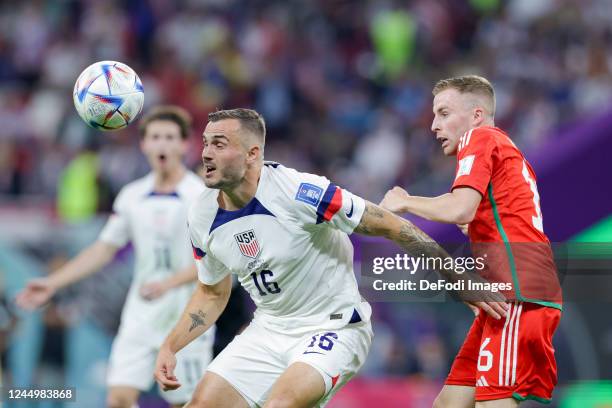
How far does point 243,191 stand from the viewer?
6.41m

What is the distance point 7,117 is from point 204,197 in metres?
11.1

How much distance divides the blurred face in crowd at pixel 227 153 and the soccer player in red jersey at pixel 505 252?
981mm

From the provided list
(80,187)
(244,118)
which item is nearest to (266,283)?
(244,118)

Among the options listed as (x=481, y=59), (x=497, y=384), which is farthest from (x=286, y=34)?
(x=497, y=384)

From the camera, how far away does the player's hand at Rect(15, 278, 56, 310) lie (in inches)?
321

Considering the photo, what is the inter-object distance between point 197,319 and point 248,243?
0.68m

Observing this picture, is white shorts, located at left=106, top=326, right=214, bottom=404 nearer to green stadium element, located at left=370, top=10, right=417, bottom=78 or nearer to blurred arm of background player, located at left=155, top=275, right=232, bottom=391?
blurred arm of background player, located at left=155, top=275, right=232, bottom=391

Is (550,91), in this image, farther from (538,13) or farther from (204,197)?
(204,197)

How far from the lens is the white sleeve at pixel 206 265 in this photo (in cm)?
659

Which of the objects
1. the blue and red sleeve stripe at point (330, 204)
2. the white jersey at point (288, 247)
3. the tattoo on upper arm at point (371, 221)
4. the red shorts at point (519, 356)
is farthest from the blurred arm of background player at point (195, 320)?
the red shorts at point (519, 356)

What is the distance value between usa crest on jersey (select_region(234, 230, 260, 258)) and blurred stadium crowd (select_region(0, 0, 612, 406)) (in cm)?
611

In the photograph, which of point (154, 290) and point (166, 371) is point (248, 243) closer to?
point (166, 371)

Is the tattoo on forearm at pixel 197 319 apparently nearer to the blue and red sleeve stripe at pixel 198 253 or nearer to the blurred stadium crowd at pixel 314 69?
the blue and red sleeve stripe at pixel 198 253

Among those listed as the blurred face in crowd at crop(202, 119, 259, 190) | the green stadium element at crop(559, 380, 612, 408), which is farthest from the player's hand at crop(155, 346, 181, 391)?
the green stadium element at crop(559, 380, 612, 408)
